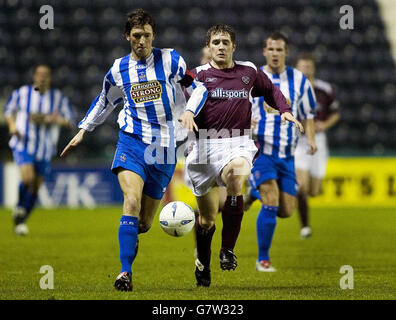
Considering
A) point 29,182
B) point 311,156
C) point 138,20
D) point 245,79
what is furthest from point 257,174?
point 29,182

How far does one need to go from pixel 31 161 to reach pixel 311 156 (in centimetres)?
393

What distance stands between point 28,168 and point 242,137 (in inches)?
236

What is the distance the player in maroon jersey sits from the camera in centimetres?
592

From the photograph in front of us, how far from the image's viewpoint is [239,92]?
5.96m

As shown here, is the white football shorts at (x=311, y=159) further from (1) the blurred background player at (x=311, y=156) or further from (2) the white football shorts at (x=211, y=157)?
(2) the white football shorts at (x=211, y=157)

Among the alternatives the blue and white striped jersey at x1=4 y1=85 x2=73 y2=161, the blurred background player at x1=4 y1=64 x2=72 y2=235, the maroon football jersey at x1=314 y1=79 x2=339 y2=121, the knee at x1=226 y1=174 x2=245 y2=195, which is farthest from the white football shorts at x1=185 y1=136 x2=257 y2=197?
the blue and white striped jersey at x1=4 y1=85 x2=73 y2=161

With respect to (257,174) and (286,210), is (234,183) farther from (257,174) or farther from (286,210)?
(286,210)

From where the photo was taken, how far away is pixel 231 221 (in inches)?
238

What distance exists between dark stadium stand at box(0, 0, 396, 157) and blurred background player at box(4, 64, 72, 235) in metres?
7.06

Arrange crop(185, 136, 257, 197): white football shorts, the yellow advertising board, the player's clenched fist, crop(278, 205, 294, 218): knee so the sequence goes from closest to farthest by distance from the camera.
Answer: the player's clenched fist < crop(185, 136, 257, 197): white football shorts < crop(278, 205, 294, 218): knee < the yellow advertising board

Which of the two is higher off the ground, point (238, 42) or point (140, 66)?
point (238, 42)

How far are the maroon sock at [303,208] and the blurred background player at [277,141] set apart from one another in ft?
8.77

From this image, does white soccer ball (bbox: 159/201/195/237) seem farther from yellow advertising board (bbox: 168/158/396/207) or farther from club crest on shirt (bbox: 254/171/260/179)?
yellow advertising board (bbox: 168/158/396/207)
